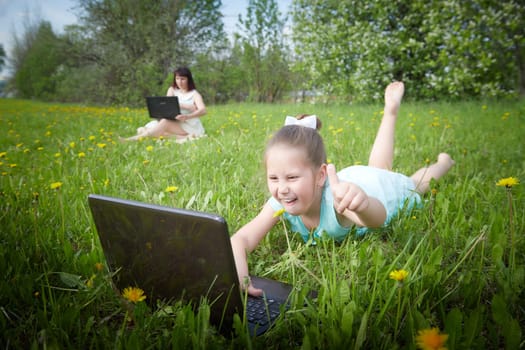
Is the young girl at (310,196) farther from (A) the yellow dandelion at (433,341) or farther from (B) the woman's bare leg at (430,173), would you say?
(A) the yellow dandelion at (433,341)

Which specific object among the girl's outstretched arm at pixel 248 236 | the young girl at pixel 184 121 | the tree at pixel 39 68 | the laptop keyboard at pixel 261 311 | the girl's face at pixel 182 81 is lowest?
the laptop keyboard at pixel 261 311

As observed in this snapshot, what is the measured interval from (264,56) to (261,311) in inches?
246

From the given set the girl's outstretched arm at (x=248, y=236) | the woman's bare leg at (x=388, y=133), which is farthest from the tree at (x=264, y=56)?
the girl's outstretched arm at (x=248, y=236)

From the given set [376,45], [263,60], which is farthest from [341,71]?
[263,60]

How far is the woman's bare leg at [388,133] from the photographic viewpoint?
2.46m

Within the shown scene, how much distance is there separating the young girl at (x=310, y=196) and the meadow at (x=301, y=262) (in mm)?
86

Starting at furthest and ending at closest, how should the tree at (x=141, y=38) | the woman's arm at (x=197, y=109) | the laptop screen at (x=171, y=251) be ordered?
the tree at (x=141, y=38) < the woman's arm at (x=197, y=109) < the laptop screen at (x=171, y=251)

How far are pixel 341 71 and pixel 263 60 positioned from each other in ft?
7.62

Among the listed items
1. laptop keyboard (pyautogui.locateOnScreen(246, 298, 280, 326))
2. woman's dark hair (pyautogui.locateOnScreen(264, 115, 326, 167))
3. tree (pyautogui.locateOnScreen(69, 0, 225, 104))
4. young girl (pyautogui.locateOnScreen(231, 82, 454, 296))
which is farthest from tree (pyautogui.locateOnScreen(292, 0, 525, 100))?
laptop keyboard (pyautogui.locateOnScreen(246, 298, 280, 326))

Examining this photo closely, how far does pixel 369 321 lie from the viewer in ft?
3.26

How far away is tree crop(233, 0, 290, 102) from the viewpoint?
16.5 feet

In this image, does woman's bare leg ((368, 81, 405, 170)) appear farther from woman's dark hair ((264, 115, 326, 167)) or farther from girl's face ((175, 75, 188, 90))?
girl's face ((175, 75, 188, 90))

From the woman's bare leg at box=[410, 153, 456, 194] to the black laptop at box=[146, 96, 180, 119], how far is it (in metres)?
3.43

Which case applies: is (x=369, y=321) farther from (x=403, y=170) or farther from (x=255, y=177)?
(x=403, y=170)
